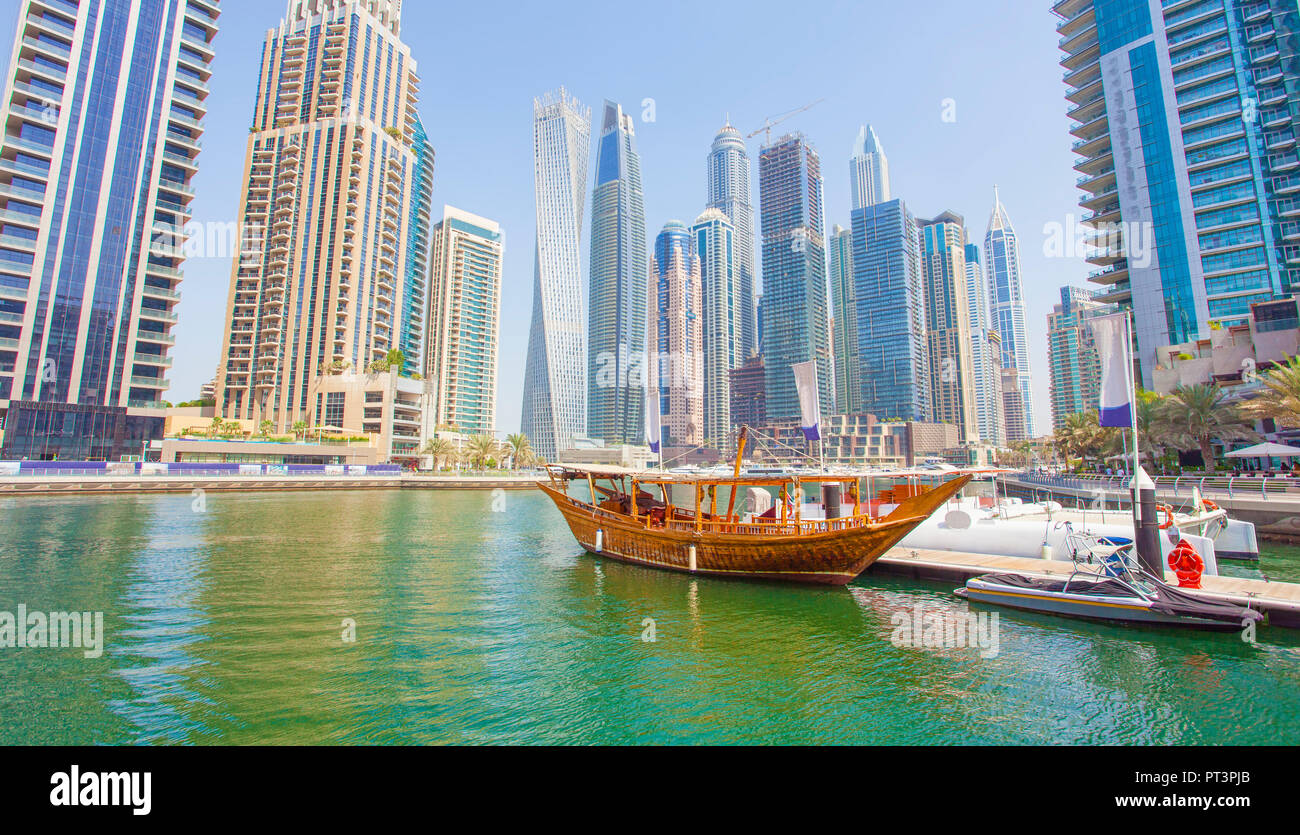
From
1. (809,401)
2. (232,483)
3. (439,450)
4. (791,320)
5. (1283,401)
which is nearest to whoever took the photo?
(809,401)

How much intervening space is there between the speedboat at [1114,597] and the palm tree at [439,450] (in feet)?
284

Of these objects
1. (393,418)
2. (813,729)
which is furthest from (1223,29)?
(393,418)

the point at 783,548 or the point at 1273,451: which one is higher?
the point at 1273,451

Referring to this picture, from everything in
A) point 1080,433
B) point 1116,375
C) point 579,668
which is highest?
point 1080,433

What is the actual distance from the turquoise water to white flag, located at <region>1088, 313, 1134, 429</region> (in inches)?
254

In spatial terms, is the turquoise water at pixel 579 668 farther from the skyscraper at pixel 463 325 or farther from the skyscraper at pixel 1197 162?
the skyscraper at pixel 463 325

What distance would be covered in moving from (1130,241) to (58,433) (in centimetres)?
13252

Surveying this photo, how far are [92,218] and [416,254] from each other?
163ft

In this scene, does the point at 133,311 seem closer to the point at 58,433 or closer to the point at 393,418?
the point at 58,433

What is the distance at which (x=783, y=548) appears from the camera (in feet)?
69.2

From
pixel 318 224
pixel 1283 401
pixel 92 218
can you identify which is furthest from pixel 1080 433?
pixel 92 218

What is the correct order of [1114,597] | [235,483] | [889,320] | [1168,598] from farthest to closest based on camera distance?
[889,320], [235,483], [1114,597], [1168,598]

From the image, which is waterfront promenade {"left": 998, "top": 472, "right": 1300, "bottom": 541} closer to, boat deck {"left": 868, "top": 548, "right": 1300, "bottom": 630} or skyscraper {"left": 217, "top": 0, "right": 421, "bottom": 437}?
boat deck {"left": 868, "top": 548, "right": 1300, "bottom": 630}

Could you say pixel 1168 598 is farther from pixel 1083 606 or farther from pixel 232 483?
pixel 232 483
